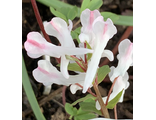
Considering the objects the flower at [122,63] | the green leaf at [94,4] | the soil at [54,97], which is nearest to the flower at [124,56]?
the flower at [122,63]

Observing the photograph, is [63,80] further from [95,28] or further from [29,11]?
[29,11]

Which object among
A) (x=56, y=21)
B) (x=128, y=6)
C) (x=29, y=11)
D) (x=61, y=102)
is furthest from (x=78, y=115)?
(x=128, y=6)

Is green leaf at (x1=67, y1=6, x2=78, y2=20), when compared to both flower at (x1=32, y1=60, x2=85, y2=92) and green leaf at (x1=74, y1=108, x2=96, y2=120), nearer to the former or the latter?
flower at (x1=32, y1=60, x2=85, y2=92)

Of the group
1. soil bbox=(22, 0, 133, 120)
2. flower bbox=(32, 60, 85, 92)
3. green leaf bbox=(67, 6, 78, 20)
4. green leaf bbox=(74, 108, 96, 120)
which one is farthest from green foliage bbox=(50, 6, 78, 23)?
soil bbox=(22, 0, 133, 120)

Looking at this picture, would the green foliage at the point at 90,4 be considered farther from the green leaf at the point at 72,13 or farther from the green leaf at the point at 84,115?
the green leaf at the point at 84,115

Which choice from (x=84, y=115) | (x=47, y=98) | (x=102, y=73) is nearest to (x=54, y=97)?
(x=47, y=98)

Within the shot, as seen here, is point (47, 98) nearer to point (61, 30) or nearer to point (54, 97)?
point (54, 97)

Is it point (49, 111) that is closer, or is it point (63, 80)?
point (63, 80)

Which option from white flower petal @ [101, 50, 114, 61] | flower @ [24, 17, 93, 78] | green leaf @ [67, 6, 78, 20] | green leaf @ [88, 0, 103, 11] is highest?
green leaf @ [88, 0, 103, 11]
